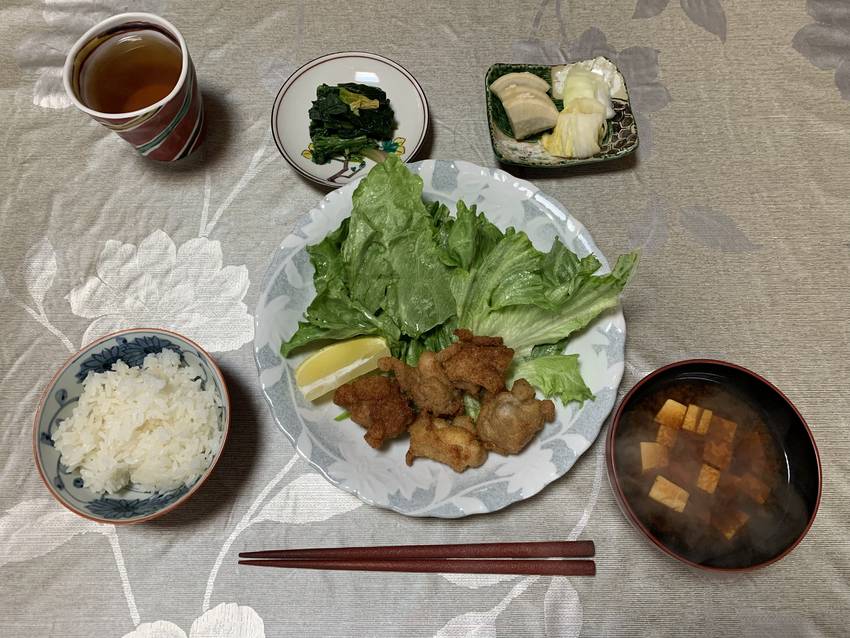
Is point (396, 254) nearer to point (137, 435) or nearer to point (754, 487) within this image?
point (137, 435)

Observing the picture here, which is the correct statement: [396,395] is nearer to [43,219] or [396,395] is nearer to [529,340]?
[529,340]

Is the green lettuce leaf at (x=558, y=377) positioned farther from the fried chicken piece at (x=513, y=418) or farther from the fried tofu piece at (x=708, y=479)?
the fried tofu piece at (x=708, y=479)

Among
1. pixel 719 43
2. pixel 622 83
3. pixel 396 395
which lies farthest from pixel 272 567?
pixel 719 43

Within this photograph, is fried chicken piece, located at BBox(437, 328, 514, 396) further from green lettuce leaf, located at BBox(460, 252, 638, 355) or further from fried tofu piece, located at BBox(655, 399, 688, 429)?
fried tofu piece, located at BBox(655, 399, 688, 429)

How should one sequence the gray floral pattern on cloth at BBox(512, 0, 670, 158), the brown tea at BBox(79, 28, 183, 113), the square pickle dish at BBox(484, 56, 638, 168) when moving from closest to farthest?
1. the brown tea at BBox(79, 28, 183, 113)
2. the square pickle dish at BBox(484, 56, 638, 168)
3. the gray floral pattern on cloth at BBox(512, 0, 670, 158)

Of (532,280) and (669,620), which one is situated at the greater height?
(532,280)

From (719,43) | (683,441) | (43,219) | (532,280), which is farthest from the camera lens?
(719,43)

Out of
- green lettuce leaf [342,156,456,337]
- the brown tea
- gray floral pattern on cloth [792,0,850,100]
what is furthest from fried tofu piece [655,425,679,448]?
the brown tea

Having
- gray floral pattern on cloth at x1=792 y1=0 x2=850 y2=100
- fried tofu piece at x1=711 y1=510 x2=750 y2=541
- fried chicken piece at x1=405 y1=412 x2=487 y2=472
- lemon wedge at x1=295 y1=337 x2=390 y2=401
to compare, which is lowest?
fried tofu piece at x1=711 y1=510 x2=750 y2=541
